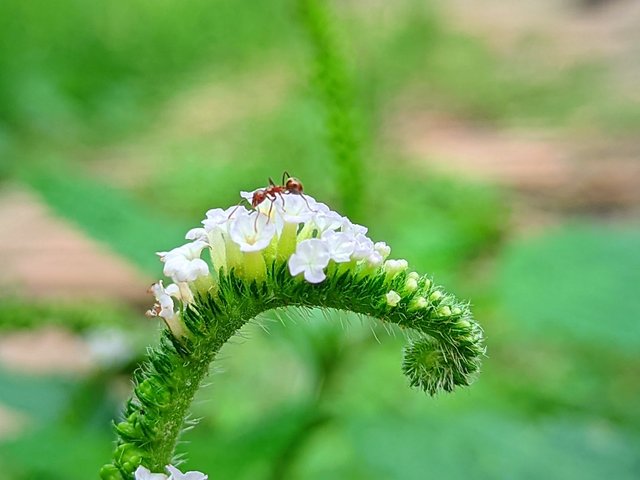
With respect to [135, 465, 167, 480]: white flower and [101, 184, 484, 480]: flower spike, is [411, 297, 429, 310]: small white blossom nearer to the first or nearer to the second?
[101, 184, 484, 480]: flower spike

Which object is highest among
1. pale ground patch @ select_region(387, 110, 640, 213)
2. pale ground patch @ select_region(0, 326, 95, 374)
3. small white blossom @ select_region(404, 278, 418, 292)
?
pale ground patch @ select_region(387, 110, 640, 213)

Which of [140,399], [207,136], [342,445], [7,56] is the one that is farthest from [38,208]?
[140,399]

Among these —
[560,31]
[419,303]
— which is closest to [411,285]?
[419,303]

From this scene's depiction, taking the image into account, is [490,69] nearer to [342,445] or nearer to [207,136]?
[207,136]

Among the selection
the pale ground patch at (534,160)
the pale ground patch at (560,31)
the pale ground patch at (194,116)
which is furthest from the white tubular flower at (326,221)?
the pale ground patch at (560,31)

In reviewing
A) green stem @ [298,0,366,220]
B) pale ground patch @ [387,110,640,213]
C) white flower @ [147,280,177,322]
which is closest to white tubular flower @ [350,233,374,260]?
white flower @ [147,280,177,322]

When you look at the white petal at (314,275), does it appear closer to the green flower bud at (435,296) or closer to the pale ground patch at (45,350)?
the green flower bud at (435,296)

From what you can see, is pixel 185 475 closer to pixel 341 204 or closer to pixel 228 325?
pixel 228 325
